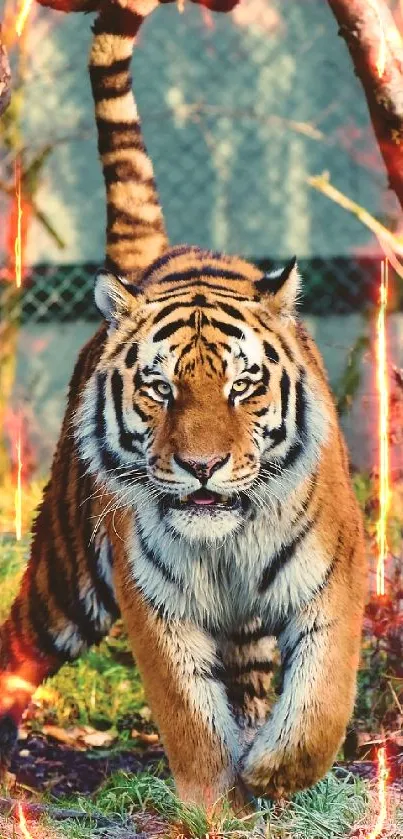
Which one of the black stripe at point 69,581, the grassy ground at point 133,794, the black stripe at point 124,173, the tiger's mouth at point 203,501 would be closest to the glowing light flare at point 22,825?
the grassy ground at point 133,794

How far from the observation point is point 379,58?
3.97 meters

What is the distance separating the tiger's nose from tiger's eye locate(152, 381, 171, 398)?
21 cm

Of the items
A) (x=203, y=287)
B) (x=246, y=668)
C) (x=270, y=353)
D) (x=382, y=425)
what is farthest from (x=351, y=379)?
(x=270, y=353)

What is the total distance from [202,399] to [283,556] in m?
0.52

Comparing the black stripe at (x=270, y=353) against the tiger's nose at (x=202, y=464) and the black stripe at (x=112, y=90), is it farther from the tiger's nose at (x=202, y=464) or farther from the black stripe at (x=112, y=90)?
the black stripe at (x=112, y=90)

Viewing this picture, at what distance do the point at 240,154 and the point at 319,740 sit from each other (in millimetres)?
5696

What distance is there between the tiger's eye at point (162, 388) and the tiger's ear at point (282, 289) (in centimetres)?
37

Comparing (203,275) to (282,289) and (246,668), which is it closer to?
(282,289)

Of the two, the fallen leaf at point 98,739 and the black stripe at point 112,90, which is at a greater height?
the black stripe at point 112,90

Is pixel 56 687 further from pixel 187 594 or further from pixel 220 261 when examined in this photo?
pixel 220 261

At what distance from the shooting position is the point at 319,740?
3.46 metres

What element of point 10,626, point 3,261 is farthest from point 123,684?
point 3,261

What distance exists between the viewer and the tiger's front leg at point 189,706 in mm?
3494

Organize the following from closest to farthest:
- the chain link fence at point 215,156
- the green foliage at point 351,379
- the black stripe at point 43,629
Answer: the black stripe at point 43,629 → the green foliage at point 351,379 → the chain link fence at point 215,156
